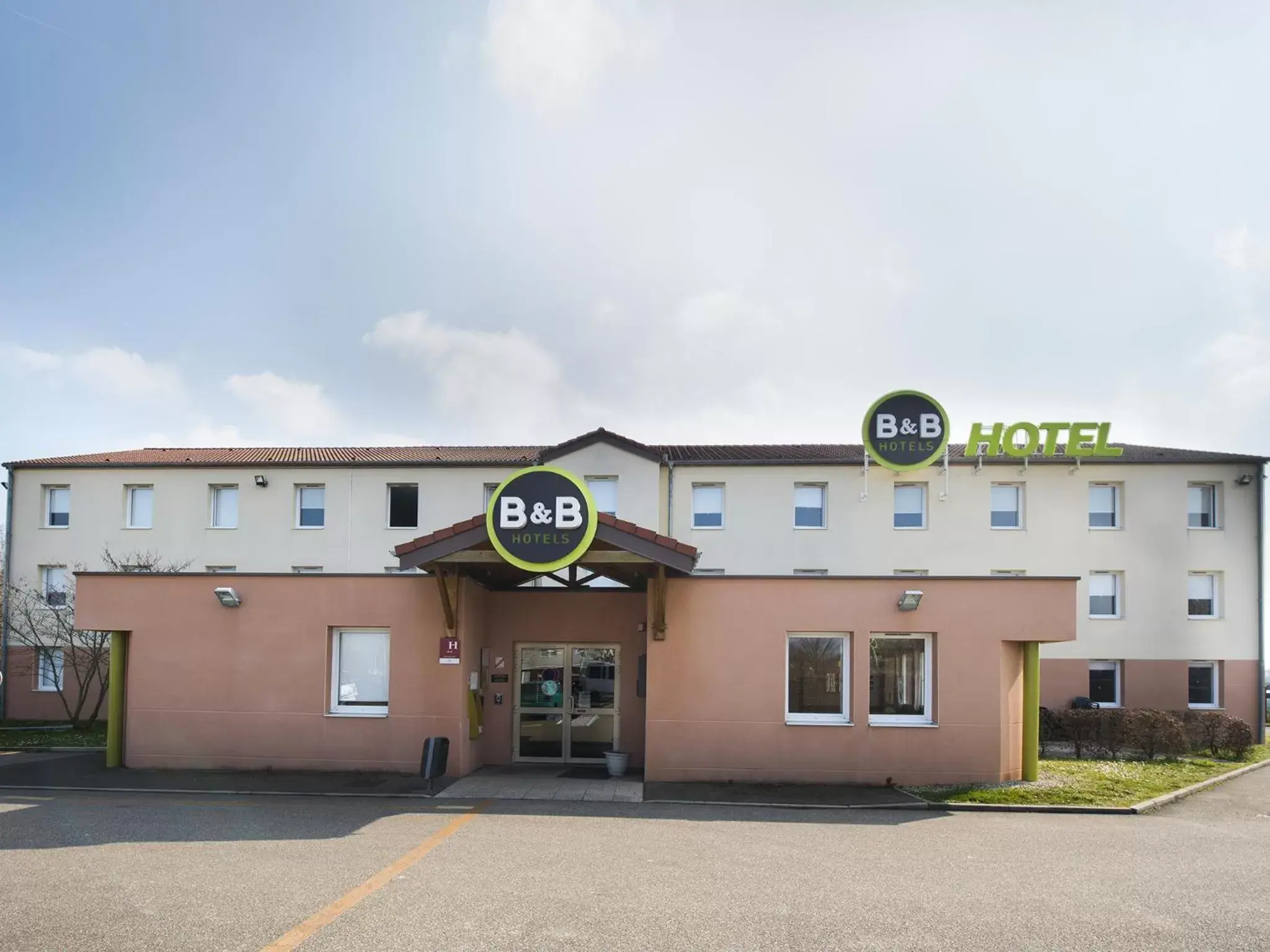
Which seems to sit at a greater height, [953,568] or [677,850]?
[953,568]

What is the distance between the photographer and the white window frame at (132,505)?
2797cm

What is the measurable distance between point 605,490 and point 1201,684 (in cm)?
1793

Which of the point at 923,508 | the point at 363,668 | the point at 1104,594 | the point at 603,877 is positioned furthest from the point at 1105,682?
the point at 603,877

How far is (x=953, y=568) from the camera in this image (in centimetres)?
2612

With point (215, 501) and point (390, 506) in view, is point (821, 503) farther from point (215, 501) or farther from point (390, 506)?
point (215, 501)

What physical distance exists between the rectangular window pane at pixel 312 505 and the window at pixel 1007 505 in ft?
65.8

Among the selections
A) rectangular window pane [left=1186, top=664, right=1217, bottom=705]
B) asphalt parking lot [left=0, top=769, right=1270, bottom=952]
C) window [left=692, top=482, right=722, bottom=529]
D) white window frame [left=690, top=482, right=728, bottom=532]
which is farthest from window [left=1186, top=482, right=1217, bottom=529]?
asphalt parking lot [left=0, top=769, right=1270, bottom=952]

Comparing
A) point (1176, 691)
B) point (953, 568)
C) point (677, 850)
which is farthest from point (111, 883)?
point (1176, 691)

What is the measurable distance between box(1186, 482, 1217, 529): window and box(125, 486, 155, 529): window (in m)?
30.9

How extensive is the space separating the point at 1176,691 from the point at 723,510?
44.5 feet

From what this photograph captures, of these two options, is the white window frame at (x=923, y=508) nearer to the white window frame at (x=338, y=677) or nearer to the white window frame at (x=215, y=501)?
the white window frame at (x=338, y=677)

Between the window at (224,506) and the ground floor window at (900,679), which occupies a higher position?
the window at (224,506)

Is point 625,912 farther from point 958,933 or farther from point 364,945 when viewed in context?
point 958,933

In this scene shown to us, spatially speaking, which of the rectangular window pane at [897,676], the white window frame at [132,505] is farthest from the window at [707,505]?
the white window frame at [132,505]
